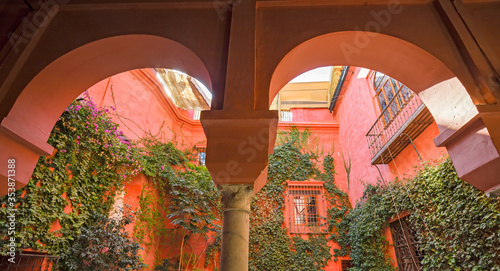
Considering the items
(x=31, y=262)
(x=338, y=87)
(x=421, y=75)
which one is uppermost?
(x=338, y=87)

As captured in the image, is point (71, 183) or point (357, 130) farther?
point (357, 130)

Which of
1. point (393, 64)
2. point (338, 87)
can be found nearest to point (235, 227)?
point (393, 64)

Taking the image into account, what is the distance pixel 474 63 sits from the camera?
2.43m

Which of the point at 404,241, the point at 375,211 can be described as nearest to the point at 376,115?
the point at 375,211

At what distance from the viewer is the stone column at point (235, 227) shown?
218 cm

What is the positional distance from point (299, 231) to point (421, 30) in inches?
303

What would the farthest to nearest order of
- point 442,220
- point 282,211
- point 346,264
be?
point 282,211
point 346,264
point 442,220

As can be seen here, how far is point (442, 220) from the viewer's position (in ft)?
15.9

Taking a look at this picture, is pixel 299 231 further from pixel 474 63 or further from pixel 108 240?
pixel 474 63

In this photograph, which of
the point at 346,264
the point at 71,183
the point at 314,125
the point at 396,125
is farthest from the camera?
the point at 314,125

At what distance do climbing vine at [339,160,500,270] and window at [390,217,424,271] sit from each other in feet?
0.85

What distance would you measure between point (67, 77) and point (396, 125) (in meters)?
6.59

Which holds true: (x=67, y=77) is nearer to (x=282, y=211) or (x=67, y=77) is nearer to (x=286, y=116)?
(x=282, y=211)

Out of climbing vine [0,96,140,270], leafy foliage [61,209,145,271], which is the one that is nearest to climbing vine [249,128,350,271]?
leafy foliage [61,209,145,271]
